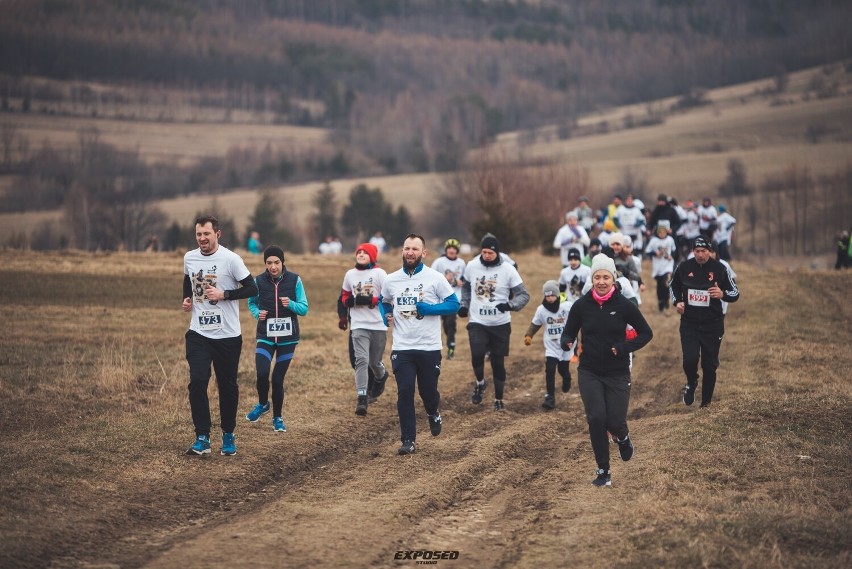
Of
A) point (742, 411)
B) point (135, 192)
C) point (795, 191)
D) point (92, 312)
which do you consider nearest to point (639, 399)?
point (742, 411)

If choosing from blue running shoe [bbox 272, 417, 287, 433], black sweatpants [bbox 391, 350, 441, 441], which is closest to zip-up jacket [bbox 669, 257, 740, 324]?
black sweatpants [bbox 391, 350, 441, 441]

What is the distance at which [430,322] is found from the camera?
38.9 feet

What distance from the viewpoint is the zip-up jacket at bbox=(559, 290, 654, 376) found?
10188 millimetres

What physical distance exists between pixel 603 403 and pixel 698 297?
Result: 14.1 ft

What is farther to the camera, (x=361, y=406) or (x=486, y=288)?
(x=486, y=288)

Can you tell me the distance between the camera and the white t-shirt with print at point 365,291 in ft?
45.6

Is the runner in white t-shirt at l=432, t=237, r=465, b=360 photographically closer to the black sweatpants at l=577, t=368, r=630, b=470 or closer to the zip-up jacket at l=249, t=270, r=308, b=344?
the zip-up jacket at l=249, t=270, r=308, b=344

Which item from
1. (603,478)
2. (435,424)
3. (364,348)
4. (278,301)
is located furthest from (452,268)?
(603,478)

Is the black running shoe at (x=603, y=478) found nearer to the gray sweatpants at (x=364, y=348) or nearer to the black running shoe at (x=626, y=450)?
the black running shoe at (x=626, y=450)

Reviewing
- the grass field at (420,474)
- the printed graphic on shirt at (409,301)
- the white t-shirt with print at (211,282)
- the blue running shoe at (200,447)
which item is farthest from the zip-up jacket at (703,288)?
the blue running shoe at (200,447)

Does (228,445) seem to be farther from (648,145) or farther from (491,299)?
(648,145)

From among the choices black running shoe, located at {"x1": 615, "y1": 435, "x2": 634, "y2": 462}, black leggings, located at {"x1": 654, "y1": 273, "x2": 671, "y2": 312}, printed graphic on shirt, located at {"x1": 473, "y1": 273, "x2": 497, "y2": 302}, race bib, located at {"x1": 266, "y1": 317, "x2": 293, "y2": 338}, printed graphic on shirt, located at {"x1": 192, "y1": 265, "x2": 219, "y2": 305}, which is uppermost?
printed graphic on shirt, located at {"x1": 192, "y1": 265, "x2": 219, "y2": 305}

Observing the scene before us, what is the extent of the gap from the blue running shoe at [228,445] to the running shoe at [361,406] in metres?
2.90

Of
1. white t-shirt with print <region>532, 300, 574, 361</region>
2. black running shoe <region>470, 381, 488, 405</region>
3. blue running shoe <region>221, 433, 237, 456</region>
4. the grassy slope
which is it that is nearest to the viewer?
blue running shoe <region>221, 433, 237, 456</region>
